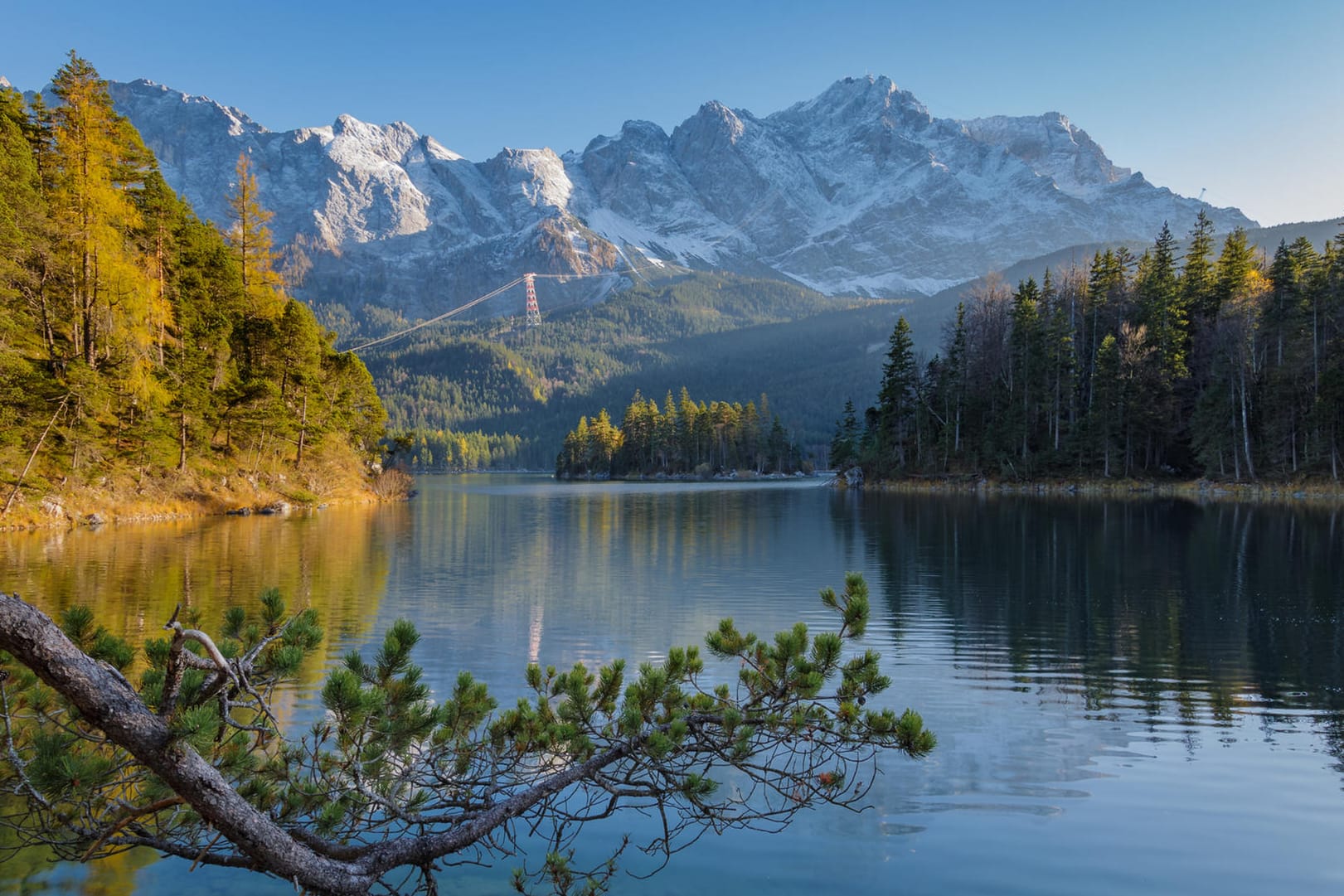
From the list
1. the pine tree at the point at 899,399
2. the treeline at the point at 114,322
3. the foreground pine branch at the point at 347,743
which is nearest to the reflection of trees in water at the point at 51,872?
the foreground pine branch at the point at 347,743

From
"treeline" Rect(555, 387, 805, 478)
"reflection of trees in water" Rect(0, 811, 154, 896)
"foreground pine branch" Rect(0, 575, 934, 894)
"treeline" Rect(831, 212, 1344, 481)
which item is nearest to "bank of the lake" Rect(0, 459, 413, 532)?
"reflection of trees in water" Rect(0, 811, 154, 896)

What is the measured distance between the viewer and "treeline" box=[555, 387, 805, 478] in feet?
393

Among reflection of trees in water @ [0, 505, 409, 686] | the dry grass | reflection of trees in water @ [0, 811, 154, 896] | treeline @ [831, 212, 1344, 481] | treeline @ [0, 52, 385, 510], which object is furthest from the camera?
treeline @ [831, 212, 1344, 481]

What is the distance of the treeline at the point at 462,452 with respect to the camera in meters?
172

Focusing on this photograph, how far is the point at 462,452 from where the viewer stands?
593 ft

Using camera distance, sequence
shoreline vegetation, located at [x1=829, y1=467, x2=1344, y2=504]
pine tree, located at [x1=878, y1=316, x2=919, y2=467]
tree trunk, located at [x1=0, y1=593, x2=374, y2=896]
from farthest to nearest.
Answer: pine tree, located at [x1=878, y1=316, x2=919, y2=467] < shoreline vegetation, located at [x1=829, y1=467, x2=1344, y2=504] < tree trunk, located at [x1=0, y1=593, x2=374, y2=896]

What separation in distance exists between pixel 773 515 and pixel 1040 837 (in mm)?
36400

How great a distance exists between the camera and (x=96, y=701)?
10.8ft

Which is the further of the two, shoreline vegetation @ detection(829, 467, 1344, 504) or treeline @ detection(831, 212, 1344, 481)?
treeline @ detection(831, 212, 1344, 481)

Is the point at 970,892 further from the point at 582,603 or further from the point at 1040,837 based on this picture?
the point at 582,603

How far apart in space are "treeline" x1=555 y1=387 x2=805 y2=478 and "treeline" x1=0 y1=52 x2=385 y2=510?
78566mm

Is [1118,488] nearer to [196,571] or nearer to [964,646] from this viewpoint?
[964,646]

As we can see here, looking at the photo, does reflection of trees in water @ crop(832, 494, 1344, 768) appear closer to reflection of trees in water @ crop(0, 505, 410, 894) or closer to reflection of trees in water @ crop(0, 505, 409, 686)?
reflection of trees in water @ crop(0, 505, 410, 894)

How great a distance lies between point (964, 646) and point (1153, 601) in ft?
21.7
